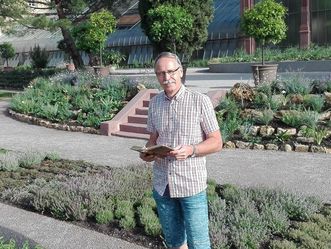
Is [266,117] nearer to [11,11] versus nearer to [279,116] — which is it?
[279,116]

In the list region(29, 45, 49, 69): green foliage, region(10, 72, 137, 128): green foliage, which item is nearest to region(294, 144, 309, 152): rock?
region(10, 72, 137, 128): green foliage

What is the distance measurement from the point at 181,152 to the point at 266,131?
717 centimetres

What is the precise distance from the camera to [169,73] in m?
3.42

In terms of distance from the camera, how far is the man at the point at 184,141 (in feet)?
11.3

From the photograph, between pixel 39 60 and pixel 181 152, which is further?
pixel 39 60

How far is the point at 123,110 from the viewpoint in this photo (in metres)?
13.2

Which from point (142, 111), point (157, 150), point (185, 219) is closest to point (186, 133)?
point (157, 150)

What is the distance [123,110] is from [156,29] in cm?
452

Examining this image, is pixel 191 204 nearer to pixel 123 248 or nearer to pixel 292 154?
pixel 123 248

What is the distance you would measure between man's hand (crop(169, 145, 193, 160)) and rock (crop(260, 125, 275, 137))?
708cm

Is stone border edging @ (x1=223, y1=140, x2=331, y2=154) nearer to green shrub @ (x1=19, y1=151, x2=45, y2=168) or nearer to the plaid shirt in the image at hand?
green shrub @ (x1=19, y1=151, x2=45, y2=168)

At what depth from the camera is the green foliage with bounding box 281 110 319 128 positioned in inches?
387

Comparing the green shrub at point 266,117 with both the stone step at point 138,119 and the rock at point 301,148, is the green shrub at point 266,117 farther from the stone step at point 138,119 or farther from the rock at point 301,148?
the stone step at point 138,119

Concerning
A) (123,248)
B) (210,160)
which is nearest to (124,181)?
(123,248)
